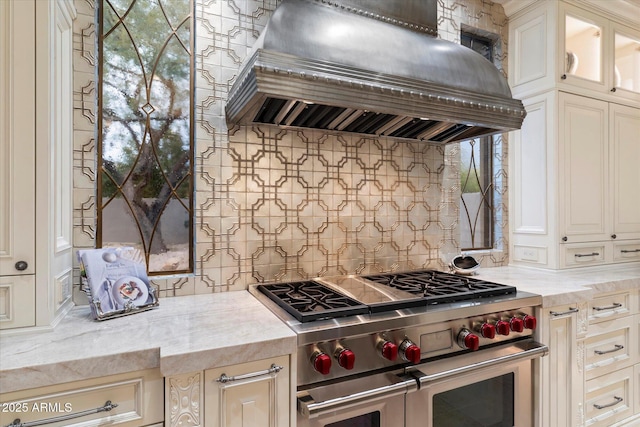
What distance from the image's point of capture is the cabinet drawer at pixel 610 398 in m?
1.80

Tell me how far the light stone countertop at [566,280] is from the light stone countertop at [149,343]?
133 centimetres

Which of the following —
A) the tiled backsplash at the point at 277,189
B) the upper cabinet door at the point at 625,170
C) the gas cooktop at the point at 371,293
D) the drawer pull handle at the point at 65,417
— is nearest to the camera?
the drawer pull handle at the point at 65,417

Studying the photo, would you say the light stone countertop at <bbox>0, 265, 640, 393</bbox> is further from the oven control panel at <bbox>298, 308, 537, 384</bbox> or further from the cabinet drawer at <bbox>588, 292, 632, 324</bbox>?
the cabinet drawer at <bbox>588, 292, 632, 324</bbox>

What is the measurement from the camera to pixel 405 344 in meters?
1.24

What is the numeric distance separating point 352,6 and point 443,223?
1.34 meters

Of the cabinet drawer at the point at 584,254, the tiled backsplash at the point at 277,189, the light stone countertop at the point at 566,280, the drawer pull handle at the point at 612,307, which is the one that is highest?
the tiled backsplash at the point at 277,189

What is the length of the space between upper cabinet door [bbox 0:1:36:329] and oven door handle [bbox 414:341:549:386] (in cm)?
135

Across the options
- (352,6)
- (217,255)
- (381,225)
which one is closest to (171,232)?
(217,255)

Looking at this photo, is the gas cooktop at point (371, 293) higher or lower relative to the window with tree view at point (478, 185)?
lower

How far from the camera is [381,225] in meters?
1.99

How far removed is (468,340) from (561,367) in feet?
2.34

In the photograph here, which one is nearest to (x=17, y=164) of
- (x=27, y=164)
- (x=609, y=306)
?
(x=27, y=164)

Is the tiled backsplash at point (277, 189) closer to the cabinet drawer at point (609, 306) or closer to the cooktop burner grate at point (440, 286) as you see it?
the cooktop burner grate at point (440, 286)

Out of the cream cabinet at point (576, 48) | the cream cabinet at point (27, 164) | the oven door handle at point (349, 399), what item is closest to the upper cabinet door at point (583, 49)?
the cream cabinet at point (576, 48)
